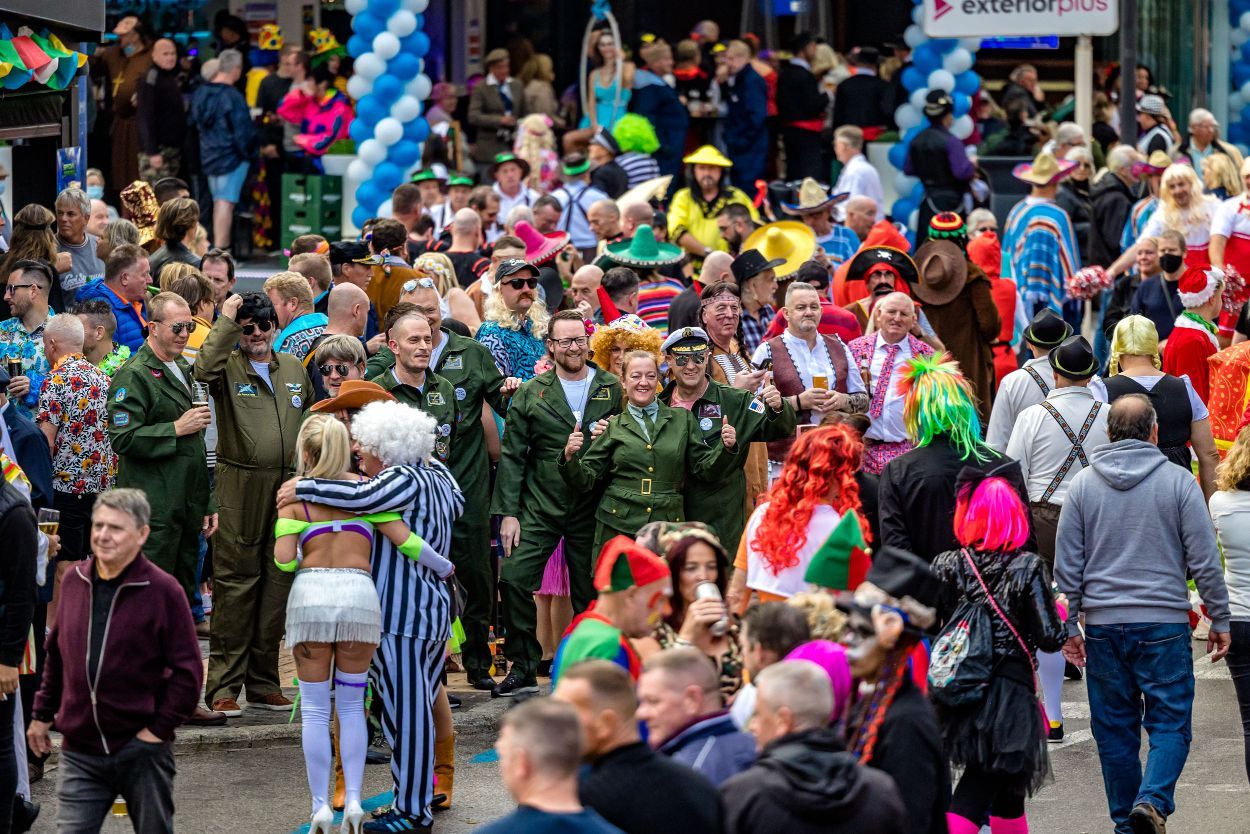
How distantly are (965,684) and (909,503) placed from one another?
108 cm

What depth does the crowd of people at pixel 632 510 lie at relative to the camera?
568 centimetres

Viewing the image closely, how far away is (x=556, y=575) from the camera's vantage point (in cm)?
1005

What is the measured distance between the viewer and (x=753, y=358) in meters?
10.5

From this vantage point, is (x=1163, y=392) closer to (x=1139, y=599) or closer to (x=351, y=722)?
(x=1139, y=599)

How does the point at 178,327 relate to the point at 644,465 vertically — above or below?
above

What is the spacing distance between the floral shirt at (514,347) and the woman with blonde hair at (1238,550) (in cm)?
403

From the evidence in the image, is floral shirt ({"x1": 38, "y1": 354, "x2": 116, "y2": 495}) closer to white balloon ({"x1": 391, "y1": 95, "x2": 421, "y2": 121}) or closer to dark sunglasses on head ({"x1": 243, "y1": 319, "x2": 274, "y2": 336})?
dark sunglasses on head ({"x1": 243, "y1": 319, "x2": 274, "y2": 336})

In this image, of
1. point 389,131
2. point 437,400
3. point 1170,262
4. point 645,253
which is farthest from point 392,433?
point 389,131

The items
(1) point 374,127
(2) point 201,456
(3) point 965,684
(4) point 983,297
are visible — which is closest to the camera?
(3) point 965,684

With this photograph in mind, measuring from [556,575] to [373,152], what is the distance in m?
8.40

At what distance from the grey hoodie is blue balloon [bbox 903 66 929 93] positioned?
12265 mm

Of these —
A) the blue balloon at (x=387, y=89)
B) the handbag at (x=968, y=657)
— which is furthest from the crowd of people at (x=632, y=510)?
the blue balloon at (x=387, y=89)

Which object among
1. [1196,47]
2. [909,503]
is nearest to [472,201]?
[909,503]

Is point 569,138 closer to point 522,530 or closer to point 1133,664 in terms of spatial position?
point 522,530
